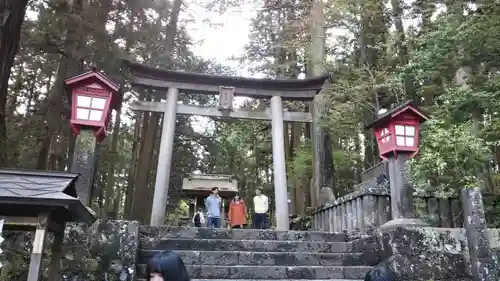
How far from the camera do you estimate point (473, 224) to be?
19.9 ft

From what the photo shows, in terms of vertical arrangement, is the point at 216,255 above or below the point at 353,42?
below

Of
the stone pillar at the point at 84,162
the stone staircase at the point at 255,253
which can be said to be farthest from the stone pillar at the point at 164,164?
the stone pillar at the point at 84,162

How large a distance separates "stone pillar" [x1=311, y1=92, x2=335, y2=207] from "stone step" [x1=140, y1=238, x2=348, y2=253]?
4.14 m

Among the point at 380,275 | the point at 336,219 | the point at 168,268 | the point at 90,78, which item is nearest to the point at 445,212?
the point at 336,219

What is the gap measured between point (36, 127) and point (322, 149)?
25.7ft

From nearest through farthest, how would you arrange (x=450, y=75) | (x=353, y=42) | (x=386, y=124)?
(x=386, y=124) → (x=450, y=75) → (x=353, y=42)

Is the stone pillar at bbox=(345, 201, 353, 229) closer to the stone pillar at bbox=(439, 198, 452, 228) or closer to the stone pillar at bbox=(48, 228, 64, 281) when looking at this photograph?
the stone pillar at bbox=(439, 198, 452, 228)

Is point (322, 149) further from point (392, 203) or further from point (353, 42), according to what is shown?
point (353, 42)

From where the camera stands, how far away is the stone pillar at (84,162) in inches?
230

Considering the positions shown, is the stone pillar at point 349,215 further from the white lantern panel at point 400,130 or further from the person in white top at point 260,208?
the person in white top at point 260,208

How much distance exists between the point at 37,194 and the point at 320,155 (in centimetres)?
884

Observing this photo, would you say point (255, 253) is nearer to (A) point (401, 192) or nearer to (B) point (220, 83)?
(A) point (401, 192)

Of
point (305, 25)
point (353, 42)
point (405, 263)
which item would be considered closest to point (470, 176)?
point (405, 263)

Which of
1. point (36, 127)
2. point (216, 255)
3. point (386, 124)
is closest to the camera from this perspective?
point (216, 255)
